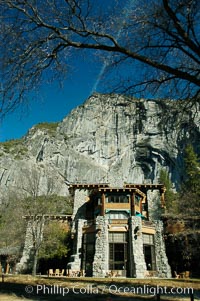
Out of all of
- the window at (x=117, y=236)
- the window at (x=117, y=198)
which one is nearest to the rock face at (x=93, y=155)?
the window at (x=117, y=198)

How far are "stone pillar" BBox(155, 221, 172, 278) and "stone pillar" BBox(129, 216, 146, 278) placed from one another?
2.38 meters

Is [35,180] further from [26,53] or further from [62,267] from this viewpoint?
[26,53]

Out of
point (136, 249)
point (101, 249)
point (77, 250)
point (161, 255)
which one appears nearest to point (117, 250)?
point (101, 249)

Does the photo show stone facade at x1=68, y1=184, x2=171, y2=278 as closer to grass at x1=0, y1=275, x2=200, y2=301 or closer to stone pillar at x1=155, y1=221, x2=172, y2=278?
stone pillar at x1=155, y1=221, x2=172, y2=278

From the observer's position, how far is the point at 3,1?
5656 mm

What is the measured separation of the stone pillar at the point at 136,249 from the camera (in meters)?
A: 22.0

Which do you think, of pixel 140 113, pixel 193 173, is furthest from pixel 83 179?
pixel 140 113

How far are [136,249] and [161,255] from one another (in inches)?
129

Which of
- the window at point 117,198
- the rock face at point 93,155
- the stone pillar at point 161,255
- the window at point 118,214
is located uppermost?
the rock face at point 93,155

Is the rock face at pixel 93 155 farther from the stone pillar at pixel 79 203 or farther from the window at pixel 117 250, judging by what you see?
the window at pixel 117 250

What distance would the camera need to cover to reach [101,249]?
77.6ft

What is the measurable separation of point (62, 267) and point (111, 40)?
25632mm

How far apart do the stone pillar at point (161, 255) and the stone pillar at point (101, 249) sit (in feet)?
16.7

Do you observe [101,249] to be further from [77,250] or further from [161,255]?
[161,255]
